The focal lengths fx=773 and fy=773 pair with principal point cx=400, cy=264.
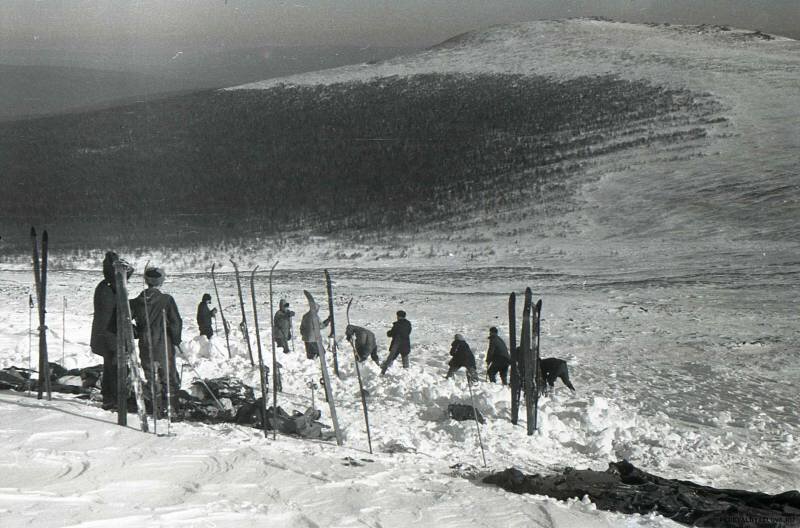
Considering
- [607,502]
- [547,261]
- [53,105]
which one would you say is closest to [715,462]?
[607,502]

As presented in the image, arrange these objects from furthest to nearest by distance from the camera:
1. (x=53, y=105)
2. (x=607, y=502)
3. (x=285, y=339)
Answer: (x=53, y=105)
(x=285, y=339)
(x=607, y=502)

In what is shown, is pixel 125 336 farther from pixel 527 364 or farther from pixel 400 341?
pixel 400 341

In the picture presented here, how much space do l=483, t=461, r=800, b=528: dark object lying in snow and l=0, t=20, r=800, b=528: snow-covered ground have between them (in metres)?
0.33

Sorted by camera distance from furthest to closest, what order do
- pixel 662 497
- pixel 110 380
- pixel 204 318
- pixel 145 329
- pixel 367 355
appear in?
pixel 204 318 → pixel 367 355 → pixel 145 329 → pixel 110 380 → pixel 662 497

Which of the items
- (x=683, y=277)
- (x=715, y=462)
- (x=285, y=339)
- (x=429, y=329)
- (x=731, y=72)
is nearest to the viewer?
(x=715, y=462)

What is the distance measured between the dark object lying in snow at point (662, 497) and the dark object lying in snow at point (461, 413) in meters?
2.21

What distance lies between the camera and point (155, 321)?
8.01 m

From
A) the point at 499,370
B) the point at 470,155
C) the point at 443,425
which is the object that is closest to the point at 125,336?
the point at 443,425

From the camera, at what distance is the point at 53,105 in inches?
3836

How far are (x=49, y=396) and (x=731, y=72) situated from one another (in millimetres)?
54252

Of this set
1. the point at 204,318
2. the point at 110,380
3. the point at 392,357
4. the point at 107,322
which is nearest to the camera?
the point at 107,322

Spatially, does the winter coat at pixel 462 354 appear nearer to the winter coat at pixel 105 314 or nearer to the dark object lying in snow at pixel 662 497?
the dark object lying in snow at pixel 662 497

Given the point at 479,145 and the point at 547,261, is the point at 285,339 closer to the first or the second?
the point at 547,261

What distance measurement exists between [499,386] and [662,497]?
4962 mm
